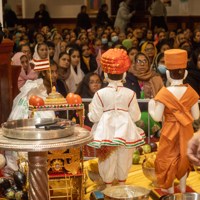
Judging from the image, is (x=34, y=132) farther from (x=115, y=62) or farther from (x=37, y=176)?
(x=115, y=62)

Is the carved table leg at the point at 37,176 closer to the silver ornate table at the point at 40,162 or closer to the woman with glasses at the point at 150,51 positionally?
the silver ornate table at the point at 40,162

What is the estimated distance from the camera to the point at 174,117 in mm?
4547

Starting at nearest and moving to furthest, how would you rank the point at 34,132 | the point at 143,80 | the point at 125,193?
the point at 34,132
the point at 125,193
the point at 143,80

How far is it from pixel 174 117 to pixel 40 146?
1.46 metres

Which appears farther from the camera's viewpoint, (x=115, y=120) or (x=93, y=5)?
(x=93, y=5)

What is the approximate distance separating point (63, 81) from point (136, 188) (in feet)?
11.2

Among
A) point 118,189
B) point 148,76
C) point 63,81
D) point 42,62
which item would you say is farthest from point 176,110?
point 63,81

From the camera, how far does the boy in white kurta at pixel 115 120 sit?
180 inches

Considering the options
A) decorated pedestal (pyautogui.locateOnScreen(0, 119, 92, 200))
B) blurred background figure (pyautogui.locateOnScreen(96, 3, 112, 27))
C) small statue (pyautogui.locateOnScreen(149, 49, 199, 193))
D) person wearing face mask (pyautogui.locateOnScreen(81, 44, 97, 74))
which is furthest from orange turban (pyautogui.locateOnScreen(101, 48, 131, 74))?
blurred background figure (pyautogui.locateOnScreen(96, 3, 112, 27))

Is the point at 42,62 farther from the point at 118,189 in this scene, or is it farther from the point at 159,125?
the point at 159,125

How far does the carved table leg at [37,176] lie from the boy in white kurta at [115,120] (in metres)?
1.00

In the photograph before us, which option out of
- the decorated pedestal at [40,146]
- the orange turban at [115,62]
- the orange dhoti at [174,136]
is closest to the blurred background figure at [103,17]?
the orange turban at [115,62]

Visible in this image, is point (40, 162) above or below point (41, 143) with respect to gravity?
below

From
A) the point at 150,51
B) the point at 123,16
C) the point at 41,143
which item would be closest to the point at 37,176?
the point at 41,143
